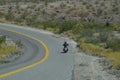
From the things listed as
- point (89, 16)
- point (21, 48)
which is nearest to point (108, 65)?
point (21, 48)

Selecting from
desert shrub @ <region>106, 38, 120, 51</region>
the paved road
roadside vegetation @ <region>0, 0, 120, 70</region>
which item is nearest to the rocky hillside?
roadside vegetation @ <region>0, 0, 120, 70</region>

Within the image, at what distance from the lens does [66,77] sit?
66.0 feet

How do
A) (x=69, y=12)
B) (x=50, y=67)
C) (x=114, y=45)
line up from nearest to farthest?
(x=50, y=67) → (x=114, y=45) → (x=69, y=12)

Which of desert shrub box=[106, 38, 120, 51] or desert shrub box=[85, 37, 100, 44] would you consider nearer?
desert shrub box=[106, 38, 120, 51]

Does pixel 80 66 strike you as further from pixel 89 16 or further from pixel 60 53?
pixel 89 16

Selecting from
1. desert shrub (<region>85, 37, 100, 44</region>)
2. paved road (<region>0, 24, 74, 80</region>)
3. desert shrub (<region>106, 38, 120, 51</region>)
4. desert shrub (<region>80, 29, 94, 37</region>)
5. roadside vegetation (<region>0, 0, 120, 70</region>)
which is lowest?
roadside vegetation (<region>0, 0, 120, 70</region>)

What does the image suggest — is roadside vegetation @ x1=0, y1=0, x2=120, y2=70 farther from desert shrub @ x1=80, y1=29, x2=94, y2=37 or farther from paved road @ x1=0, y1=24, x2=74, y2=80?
paved road @ x1=0, y1=24, x2=74, y2=80

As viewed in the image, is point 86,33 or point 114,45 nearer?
point 114,45

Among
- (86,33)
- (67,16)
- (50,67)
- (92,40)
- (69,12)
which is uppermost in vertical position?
(50,67)

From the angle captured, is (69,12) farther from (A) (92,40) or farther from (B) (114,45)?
(B) (114,45)

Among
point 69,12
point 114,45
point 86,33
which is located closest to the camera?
point 114,45

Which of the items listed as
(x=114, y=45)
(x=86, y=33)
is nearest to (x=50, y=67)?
(x=114, y=45)

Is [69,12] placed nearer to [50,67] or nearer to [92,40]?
[92,40]

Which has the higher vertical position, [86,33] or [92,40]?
[92,40]
